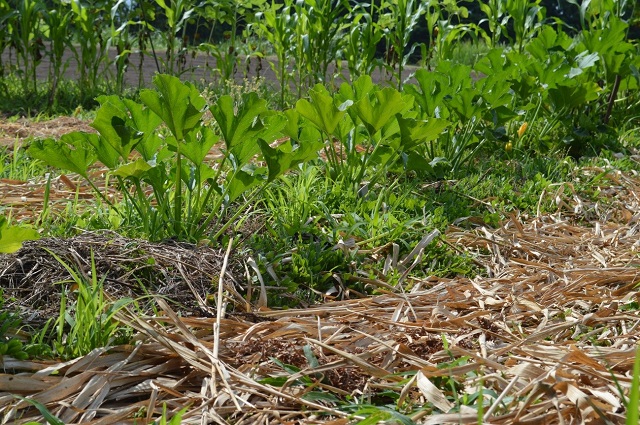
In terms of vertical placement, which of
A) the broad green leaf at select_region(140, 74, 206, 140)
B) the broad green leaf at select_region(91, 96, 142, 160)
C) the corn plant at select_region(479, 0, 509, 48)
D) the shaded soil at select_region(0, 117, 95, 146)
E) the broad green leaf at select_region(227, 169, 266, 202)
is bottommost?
the shaded soil at select_region(0, 117, 95, 146)

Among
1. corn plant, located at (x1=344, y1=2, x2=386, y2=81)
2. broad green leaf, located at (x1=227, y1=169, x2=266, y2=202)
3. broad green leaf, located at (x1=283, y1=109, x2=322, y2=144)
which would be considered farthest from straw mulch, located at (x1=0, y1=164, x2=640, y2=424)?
corn plant, located at (x1=344, y1=2, x2=386, y2=81)

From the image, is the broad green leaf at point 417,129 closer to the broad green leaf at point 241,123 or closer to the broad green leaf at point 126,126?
the broad green leaf at point 241,123

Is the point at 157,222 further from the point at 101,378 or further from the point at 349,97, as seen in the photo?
the point at 349,97

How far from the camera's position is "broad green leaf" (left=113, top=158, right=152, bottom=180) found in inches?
84.7

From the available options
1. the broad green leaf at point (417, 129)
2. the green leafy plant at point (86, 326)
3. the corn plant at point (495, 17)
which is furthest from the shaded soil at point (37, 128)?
the corn plant at point (495, 17)

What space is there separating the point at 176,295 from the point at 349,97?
136 centimetres

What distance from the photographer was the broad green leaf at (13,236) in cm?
158

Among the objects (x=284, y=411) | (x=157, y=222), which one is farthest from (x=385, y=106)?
(x=284, y=411)

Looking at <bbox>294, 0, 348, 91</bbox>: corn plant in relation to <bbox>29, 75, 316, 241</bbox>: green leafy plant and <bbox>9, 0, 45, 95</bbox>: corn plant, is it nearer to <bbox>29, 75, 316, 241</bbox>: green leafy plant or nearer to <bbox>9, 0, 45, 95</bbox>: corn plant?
<bbox>9, 0, 45, 95</bbox>: corn plant

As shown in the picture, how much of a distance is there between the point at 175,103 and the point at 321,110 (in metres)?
0.72

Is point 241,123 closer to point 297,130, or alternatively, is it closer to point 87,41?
point 297,130

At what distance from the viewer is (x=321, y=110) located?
2.79m

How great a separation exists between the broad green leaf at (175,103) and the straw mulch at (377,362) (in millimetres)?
474

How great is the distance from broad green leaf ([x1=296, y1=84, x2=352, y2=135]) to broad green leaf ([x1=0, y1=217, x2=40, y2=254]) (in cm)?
135
